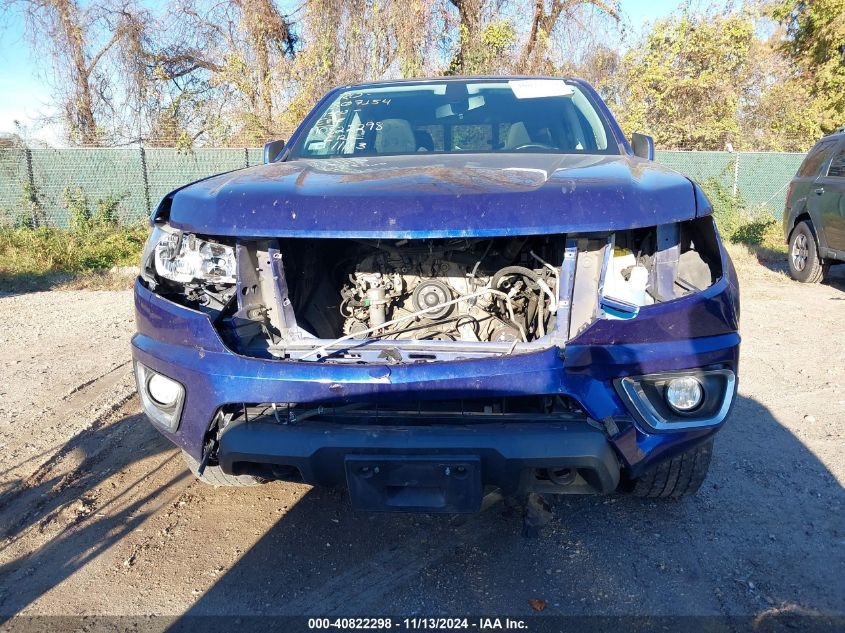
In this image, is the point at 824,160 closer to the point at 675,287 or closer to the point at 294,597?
the point at 675,287

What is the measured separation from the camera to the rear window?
7.50 m

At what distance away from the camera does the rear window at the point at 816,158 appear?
7.50m

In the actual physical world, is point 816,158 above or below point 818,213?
above

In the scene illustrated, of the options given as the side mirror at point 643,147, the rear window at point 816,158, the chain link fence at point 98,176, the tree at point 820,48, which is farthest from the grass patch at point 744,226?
the side mirror at point 643,147

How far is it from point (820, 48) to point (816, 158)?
10846 millimetres

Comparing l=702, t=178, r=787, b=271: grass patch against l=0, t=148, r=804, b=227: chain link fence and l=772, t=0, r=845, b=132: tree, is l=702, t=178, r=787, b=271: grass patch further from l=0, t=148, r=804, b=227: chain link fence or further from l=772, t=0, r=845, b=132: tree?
l=772, t=0, r=845, b=132: tree

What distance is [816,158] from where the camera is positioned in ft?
25.3

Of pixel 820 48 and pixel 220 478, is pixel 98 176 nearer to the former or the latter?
pixel 220 478

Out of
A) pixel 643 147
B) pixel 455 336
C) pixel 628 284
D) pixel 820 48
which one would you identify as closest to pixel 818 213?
pixel 643 147

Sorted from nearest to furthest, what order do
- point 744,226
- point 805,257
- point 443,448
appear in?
point 443,448
point 805,257
point 744,226

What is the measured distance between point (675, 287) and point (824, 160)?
21.1 feet

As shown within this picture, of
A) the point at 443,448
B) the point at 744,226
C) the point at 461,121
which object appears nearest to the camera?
the point at 443,448

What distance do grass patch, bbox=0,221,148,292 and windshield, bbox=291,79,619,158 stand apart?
554cm

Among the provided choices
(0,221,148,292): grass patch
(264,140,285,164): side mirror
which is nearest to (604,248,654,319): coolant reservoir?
(264,140,285,164): side mirror
